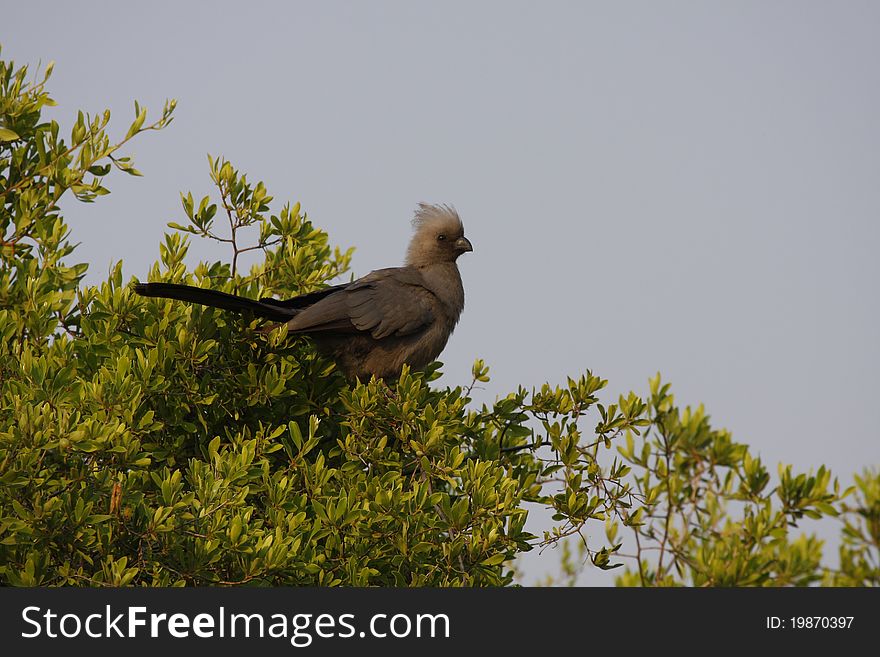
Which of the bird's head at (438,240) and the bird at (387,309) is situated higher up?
the bird's head at (438,240)

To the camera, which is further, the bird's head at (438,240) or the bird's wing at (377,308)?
the bird's head at (438,240)

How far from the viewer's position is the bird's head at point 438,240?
810 centimetres

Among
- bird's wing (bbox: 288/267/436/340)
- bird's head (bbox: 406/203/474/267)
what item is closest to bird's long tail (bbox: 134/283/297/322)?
bird's wing (bbox: 288/267/436/340)

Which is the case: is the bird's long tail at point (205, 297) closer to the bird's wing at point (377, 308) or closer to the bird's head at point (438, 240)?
the bird's wing at point (377, 308)

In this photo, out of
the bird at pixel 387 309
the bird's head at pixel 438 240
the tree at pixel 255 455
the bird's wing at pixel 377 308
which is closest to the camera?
the tree at pixel 255 455

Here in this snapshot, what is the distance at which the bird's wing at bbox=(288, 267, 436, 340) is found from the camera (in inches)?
256

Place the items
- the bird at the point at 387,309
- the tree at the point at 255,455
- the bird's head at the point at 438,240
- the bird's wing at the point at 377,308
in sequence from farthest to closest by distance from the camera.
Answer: the bird's head at the point at 438,240
the bird's wing at the point at 377,308
the bird at the point at 387,309
the tree at the point at 255,455

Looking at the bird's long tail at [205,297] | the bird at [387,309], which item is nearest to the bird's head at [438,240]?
the bird at [387,309]

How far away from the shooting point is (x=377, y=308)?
7008 mm

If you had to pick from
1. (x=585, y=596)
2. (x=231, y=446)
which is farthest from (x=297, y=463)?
(x=585, y=596)

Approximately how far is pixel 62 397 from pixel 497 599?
2.51m

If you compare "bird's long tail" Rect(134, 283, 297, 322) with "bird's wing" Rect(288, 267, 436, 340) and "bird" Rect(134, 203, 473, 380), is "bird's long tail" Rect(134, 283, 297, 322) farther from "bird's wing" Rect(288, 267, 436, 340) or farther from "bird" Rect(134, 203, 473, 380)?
"bird's wing" Rect(288, 267, 436, 340)

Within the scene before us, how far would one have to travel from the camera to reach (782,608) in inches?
183

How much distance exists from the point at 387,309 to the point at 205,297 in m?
1.67
